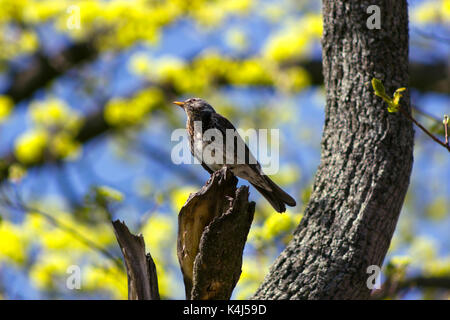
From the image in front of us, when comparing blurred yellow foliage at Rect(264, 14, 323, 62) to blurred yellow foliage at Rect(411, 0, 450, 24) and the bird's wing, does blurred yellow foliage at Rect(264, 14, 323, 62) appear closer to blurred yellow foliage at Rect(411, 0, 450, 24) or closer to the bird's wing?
blurred yellow foliage at Rect(411, 0, 450, 24)

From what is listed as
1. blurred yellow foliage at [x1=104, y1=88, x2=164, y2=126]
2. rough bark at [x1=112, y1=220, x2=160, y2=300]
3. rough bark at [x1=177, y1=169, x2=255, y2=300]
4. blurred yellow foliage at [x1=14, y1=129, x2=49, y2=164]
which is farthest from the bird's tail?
blurred yellow foliage at [x1=14, y1=129, x2=49, y2=164]

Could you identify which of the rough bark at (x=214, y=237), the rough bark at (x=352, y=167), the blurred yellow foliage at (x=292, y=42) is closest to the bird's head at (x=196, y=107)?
the rough bark at (x=352, y=167)

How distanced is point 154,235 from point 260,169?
3.78m

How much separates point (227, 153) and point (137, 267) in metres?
1.62

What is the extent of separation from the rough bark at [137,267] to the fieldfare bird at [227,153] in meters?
1.48

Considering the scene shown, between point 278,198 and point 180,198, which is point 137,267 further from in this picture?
point 180,198

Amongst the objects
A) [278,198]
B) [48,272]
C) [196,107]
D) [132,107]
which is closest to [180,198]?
[196,107]

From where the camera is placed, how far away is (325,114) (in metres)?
3.79

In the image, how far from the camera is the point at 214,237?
3094 millimetres

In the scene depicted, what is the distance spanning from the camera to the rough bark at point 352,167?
331cm

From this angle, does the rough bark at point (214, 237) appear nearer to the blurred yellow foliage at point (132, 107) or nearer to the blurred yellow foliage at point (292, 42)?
the blurred yellow foliage at point (292, 42)

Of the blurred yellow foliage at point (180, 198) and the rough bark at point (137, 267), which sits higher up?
the blurred yellow foliage at point (180, 198)

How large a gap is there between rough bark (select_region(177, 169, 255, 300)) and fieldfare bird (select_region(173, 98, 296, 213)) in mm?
1194

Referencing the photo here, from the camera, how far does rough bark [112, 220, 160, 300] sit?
10.1ft
